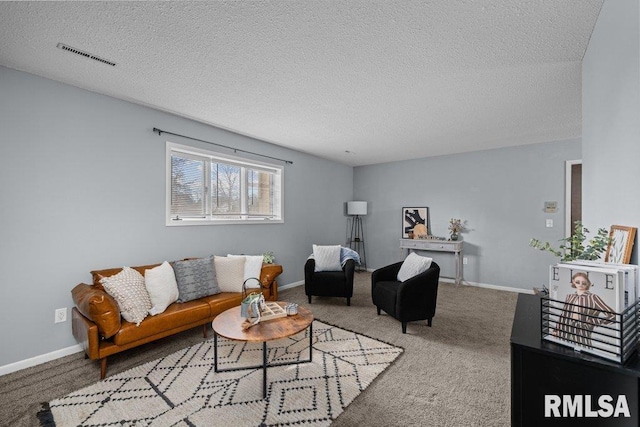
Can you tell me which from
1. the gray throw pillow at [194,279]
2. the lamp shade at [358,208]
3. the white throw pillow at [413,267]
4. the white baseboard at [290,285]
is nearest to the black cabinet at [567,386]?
the white throw pillow at [413,267]

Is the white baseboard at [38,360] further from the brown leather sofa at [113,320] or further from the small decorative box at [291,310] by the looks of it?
the small decorative box at [291,310]

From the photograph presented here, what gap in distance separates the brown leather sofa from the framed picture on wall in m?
4.08

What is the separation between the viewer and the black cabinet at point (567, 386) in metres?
0.78

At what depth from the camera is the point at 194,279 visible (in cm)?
302

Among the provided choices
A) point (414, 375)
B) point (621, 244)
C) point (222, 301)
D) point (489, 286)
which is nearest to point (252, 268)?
point (222, 301)

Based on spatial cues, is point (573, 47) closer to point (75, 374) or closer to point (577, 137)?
point (577, 137)

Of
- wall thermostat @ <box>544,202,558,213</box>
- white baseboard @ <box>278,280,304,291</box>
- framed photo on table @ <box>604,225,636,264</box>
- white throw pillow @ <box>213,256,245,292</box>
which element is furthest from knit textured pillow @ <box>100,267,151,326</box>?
wall thermostat @ <box>544,202,558,213</box>

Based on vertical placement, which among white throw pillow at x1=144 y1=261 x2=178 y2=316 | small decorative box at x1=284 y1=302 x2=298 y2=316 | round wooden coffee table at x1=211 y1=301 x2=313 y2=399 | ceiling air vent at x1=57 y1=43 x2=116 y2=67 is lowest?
round wooden coffee table at x1=211 y1=301 x2=313 y2=399

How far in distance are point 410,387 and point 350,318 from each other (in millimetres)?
1384

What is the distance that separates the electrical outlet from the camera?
2.57 m

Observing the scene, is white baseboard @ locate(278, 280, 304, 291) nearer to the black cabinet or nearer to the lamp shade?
the lamp shade

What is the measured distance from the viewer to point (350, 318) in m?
3.45

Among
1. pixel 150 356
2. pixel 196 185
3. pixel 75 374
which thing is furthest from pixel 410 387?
pixel 196 185

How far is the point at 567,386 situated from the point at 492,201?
481 centimetres
